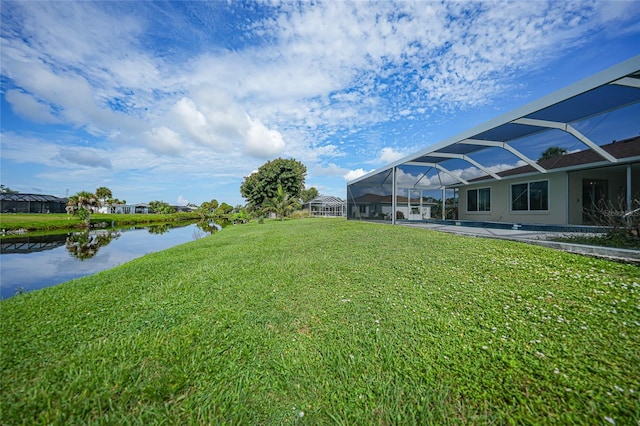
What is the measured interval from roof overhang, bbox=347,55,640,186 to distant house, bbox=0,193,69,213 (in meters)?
59.9

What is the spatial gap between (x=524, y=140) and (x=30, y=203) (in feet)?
214

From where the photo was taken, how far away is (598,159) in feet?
30.1

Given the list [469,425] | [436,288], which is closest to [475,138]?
[436,288]

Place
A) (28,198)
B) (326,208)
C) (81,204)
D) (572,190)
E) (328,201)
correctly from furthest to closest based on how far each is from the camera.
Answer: (28,198), (328,201), (326,208), (81,204), (572,190)

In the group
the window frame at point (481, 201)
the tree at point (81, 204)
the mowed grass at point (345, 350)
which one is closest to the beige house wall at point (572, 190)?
the window frame at point (481, 201)

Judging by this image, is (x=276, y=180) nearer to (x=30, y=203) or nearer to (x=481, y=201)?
(x=481, y=201)

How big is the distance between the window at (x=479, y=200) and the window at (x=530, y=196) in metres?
1.68

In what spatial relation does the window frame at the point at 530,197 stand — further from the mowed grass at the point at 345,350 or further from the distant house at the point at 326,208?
the distant house at the point at 326,208

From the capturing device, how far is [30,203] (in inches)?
1646

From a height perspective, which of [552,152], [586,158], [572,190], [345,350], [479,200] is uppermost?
[552,152]

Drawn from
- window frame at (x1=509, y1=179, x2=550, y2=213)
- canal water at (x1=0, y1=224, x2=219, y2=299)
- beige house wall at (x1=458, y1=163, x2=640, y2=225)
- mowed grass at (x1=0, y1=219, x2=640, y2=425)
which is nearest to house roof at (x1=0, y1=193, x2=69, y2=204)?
canal water at (x1=0, y1=224, x2=219, y2=299)

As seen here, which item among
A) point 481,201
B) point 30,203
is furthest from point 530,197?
point 30,203

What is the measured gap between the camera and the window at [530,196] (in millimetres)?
11820

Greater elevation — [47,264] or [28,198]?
[28,198]
